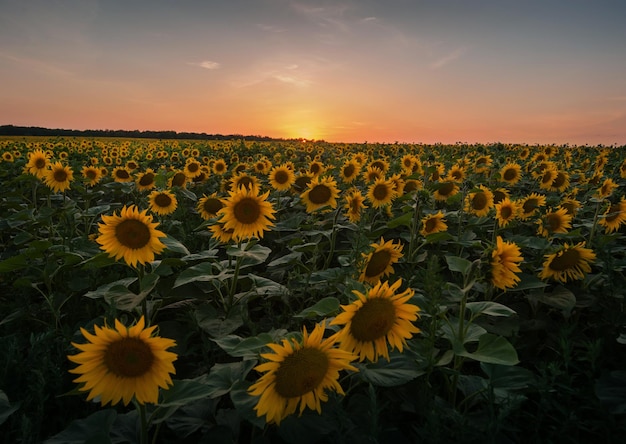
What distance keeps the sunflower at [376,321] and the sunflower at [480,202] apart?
143 inches

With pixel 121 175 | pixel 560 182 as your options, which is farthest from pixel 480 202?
pixel 121 175

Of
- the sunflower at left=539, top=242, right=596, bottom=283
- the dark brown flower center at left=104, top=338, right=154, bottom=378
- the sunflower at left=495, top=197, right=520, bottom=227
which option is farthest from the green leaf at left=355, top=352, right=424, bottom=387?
the sunflower at left=495, top=197, right=520, bottom=227

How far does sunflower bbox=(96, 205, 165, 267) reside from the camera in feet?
9.15

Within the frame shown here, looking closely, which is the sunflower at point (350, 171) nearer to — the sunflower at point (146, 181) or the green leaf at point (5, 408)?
the sunflower at point (146, 181)

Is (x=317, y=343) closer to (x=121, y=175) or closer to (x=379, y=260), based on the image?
(x=379, y=260)

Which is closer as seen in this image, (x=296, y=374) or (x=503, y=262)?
(x=296, y=374)

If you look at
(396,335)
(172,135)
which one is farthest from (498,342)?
(172,135)

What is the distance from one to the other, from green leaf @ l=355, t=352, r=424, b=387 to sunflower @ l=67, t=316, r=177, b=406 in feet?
3.03

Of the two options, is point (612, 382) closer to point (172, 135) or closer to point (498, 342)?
point (498, 342)

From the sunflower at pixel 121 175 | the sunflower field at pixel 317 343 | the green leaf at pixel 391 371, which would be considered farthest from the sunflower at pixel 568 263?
the sunflower at pixel 121 175

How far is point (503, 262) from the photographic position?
8.00 feet

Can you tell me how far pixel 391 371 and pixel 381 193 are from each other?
368cm

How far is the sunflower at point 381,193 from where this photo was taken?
5387mm

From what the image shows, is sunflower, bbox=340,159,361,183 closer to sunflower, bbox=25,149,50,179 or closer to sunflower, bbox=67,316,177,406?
sunflower, bbox=25,149,50,179
